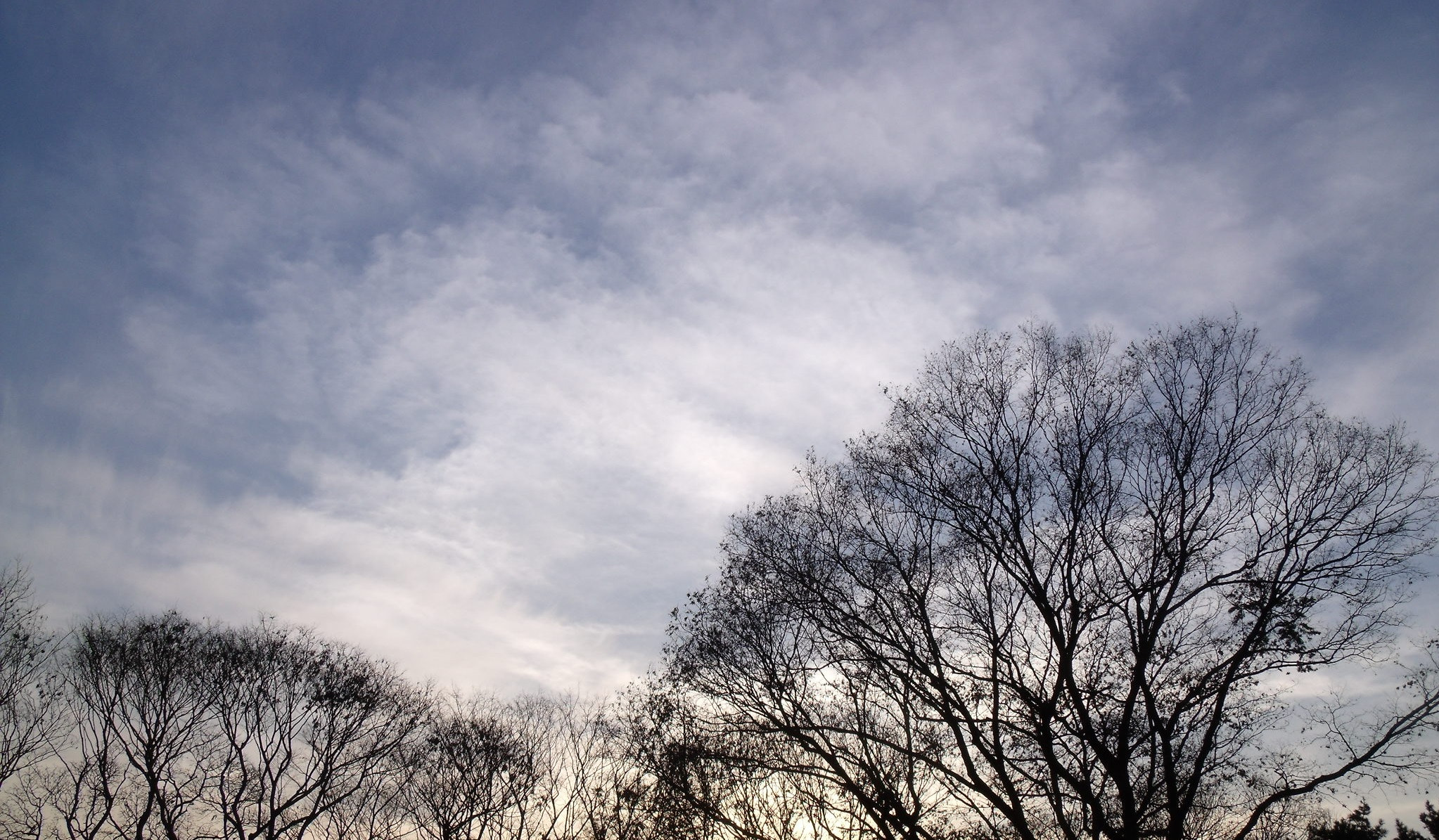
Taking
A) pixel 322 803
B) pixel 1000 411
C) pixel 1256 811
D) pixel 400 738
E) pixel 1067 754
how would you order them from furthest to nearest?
pixel 400 738 → pixel 322 803 → pixel 1000 411 → pixel 1067 754 → pixel 1256 811

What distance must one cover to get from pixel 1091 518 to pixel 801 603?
18.2ft

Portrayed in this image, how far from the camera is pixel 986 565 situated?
48.4 ft

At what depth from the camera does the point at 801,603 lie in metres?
15.0

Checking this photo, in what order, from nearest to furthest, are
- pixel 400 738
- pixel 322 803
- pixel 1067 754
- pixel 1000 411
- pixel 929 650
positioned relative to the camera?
pixel 1067 754
pixel 929 650
pixel 1000 411
pixel 322 803
pixel 400 738

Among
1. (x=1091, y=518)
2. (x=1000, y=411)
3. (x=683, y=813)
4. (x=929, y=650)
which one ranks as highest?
(x=1000, y=411)

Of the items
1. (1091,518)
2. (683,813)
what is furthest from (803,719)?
(1091,518)

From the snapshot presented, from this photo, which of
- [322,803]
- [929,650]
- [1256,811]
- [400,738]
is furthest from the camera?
[400,738]

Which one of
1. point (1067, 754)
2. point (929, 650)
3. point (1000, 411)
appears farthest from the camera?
point (1000, 411)

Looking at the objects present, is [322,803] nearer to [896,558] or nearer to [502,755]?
[502,755]

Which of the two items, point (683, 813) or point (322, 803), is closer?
point (683, 813)

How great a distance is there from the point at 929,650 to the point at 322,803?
19.7 m

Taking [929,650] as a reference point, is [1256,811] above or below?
below

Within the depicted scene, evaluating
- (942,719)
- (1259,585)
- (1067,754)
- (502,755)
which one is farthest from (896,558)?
(502,755)

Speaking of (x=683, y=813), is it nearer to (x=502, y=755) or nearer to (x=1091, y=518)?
(x=1091, y=518)
